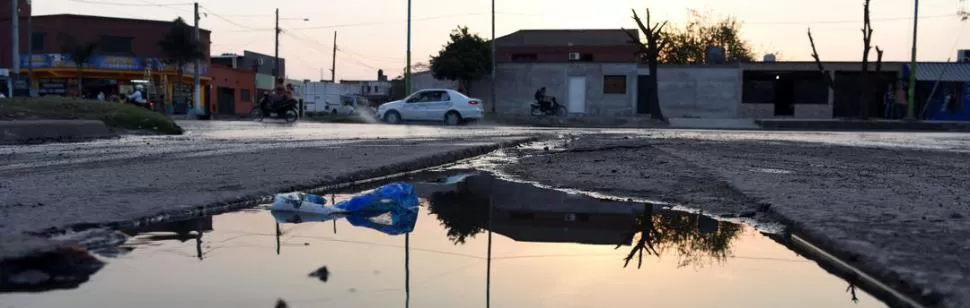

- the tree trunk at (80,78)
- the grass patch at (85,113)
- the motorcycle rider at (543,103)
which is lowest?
the grass patch at (85,113)

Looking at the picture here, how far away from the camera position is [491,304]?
3727 mm

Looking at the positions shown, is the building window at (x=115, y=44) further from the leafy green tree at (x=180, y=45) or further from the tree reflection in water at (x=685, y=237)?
the tree reflection in water at (x=685, y=237)

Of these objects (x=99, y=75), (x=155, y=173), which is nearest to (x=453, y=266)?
(x=155, y=173)

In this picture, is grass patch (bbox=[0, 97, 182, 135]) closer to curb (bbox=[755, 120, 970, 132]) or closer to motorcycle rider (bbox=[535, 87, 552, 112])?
motorcycle rider (bbox=[535, 87, 552, 112])

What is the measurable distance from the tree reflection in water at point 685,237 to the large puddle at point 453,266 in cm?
1

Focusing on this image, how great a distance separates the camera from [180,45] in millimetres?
51562

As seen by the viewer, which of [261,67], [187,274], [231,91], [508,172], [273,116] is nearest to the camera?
[187,274]

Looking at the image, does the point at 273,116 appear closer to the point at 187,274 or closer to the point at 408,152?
the point at 408,152

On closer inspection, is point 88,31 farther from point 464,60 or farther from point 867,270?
point 867,270

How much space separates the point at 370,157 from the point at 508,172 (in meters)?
1.95

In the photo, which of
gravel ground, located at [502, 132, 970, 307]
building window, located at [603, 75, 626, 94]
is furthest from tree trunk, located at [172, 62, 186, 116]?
gravel ground, located at [502, 132, 970, 307]

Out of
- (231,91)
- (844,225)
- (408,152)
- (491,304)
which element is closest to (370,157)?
(408,152)

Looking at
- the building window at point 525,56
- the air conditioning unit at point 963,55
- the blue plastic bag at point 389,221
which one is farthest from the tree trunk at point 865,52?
the blue plastic bag at point 389,221

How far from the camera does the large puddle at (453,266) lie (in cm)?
380
